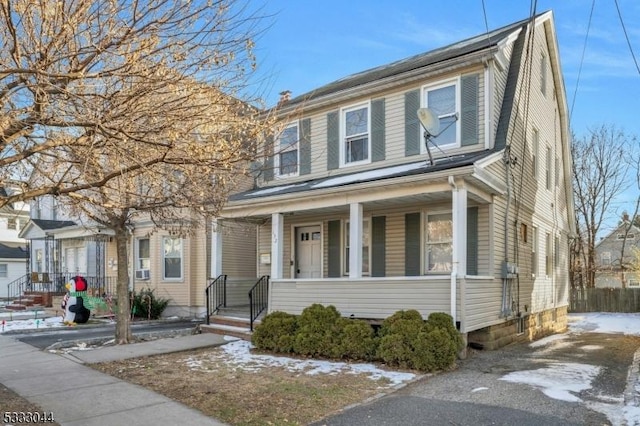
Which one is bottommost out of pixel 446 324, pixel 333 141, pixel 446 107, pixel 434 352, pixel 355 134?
pixel 434 352

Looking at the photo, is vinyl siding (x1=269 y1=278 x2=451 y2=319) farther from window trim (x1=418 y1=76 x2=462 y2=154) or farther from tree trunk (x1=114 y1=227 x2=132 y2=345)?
window trim (x1=418 y1=76 x2=462 y2=154)

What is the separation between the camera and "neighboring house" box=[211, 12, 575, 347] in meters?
9.77

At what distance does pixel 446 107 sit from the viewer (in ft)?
37.9

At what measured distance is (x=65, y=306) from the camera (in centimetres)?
1504

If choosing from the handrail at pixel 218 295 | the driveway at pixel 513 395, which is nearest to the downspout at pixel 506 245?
the driveway at pixel 513 395

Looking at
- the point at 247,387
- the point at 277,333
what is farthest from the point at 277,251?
the point at 247,387

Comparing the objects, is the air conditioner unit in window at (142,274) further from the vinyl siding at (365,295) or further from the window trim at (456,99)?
the window trim at (456,99)

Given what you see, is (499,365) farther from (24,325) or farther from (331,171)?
(24,325)

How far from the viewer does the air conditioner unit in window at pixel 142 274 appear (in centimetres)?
1778

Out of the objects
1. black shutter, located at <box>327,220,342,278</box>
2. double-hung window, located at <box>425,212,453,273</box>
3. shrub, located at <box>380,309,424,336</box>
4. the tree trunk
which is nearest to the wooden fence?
double-hung window, located at <box>425,212,453,273</box>

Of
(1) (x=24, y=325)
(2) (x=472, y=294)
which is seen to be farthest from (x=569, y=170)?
(1) (x=24, y=325)

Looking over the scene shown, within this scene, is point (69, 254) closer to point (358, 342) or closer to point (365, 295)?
point (365, 295)

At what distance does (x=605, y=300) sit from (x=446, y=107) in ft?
Result: 58.4

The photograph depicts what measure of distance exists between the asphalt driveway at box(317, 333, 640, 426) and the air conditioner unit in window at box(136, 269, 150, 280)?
476 inches
